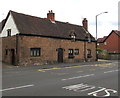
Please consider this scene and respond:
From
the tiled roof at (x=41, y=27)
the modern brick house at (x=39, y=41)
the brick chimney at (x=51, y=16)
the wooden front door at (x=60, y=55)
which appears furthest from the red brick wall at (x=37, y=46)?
the brick chimney at (x=51, y=16)

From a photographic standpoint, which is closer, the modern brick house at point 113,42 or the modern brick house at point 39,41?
the modern brick house at point 39,41

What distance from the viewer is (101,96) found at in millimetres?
7188

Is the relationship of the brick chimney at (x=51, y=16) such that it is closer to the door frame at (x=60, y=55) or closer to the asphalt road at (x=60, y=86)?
the door frame at (x=60, y=55)

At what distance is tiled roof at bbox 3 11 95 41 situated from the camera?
22.3 metres

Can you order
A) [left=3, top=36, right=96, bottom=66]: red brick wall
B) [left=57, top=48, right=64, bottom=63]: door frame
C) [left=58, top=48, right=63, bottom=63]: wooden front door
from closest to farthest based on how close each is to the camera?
[left=3, top=36, right=96, bottom=66]: red brick wall < [left=57, top=48, right=64, bottom=63]: door frame < [left=58, top=48, right=63, bottom=63]: wooden front door

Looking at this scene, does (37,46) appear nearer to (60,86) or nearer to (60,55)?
(60,55)

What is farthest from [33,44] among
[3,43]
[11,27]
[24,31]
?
[3,43]

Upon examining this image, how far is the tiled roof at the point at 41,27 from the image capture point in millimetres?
22256

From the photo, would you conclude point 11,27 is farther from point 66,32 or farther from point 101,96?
point 101,96

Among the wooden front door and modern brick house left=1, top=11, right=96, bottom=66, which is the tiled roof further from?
Answer: the wooden front door

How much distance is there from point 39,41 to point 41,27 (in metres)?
3.03

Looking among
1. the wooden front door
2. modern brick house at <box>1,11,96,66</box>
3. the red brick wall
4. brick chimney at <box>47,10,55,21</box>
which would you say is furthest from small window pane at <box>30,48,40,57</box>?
brick chimney at <box>47,10,55,21</box>

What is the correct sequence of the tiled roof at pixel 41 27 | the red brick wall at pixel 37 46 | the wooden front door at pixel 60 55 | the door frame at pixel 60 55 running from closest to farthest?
the red brick wall at pixel 37 46, the tiled roof at pixel 41 27, the door frame at pixel 60 55, the wooden front door at pixel 60 55

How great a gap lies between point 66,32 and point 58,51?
4.52 metres
